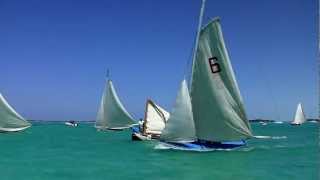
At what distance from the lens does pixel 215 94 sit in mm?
Result: 41312

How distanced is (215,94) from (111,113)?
48134 millimetres

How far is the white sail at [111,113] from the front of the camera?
284 feet

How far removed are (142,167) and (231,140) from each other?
874cm

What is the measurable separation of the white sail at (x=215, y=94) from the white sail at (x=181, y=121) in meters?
0.68

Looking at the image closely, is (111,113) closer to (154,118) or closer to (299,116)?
(154,118)

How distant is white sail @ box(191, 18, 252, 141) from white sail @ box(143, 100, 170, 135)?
21.1m

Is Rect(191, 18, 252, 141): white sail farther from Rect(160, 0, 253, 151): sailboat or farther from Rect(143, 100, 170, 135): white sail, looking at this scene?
Rect(143, 100, 170, 135): white sail

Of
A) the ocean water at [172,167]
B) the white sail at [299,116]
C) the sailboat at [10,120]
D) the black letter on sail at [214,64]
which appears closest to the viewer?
the ocean water at [172,167]

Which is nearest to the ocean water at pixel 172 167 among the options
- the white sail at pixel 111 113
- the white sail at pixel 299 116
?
the white sail at pixel 111 113

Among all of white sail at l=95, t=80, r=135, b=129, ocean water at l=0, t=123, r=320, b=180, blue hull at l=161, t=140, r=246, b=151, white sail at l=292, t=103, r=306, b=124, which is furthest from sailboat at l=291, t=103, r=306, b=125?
blue hull at l=161, t=140, r=246, b=151

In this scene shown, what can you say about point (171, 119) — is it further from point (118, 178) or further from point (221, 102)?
point (118, 178)

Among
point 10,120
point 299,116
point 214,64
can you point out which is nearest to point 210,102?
point 214,64

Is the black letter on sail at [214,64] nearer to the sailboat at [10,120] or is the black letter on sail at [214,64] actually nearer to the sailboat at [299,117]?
the sailboat at [10,120]

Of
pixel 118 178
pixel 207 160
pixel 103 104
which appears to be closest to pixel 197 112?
pixel 207 160
